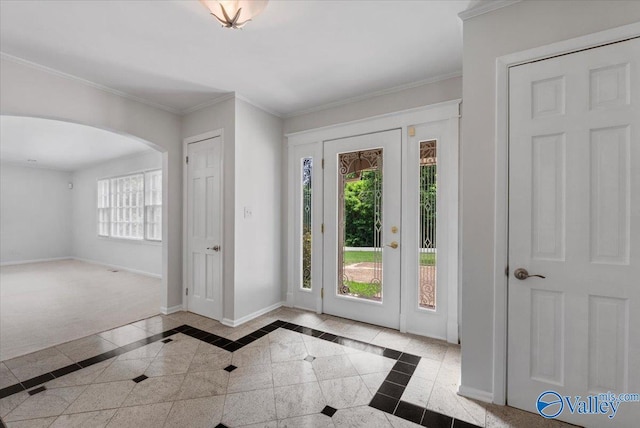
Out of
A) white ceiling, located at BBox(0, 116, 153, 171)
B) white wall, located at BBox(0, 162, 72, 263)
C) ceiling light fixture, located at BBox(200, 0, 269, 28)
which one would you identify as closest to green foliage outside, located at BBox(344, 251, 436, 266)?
ceiling light fixture, located at BBox(200, 0, 269, 28)

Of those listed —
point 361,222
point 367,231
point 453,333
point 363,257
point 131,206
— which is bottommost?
point 453,333

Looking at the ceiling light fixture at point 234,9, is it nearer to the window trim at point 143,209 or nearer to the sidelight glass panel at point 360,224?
the sidelight glass panel at point 360,224

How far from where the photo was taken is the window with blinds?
6.23 metres

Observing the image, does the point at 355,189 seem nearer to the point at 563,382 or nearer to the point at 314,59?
the point at 314,59

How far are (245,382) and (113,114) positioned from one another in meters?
3.22

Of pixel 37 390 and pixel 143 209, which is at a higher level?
pixel 143 209

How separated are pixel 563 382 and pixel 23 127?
7454 millimetres

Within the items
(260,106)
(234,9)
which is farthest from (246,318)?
(234,9)

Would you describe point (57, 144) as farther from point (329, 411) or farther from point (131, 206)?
point (329, 411)

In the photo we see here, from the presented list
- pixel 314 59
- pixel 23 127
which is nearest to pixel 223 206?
pixel 314 59

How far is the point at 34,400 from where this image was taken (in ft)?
6.72

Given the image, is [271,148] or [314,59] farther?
[271,148]

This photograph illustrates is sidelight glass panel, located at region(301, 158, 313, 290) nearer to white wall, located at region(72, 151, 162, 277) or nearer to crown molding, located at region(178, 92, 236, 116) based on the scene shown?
crown molding, located at region(178, 92, 236, 116)

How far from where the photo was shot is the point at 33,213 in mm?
7914
